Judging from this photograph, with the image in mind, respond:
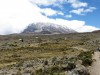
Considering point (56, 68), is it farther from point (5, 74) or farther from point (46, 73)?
point (5, 74)

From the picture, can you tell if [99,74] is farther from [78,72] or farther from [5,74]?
[5,74]

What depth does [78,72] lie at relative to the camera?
36969mm

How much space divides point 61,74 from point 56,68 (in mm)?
6236

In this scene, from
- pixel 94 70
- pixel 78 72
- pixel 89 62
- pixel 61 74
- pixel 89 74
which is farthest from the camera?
pixel 89 62

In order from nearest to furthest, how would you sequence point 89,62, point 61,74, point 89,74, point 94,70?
point 61,74
point 89,74
point 94,70
point 89,62

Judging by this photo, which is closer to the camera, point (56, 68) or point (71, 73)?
point (71, 73)

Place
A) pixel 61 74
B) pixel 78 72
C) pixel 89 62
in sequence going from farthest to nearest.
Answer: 1. pixel 89 62
2. pixel 78 72
3. pixel 61 74

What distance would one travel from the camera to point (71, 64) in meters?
41.8

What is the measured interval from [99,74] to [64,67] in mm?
5084

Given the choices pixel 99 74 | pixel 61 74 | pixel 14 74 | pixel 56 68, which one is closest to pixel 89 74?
pixel 99 74

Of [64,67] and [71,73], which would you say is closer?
[71,73]

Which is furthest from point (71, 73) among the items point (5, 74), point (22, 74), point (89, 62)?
point (89, 62)

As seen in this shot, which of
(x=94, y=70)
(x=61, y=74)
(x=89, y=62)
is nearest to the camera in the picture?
(x=61, y=74)

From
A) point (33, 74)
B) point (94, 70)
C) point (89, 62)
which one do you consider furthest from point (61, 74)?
point (89, 62)
